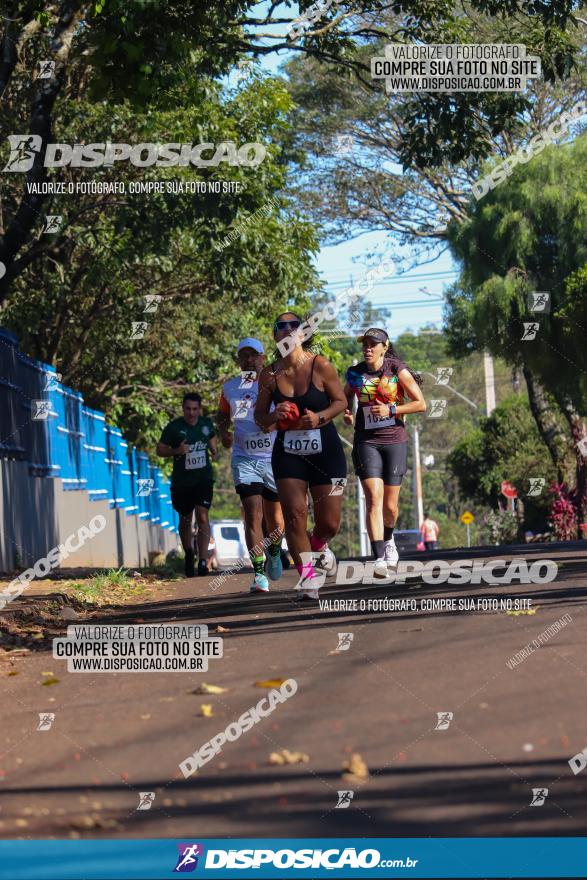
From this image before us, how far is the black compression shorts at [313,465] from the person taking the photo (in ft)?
33.9

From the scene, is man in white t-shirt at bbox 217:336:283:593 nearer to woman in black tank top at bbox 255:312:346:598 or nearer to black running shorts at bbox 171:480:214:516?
woman in black tank top at bbox 255:312:346:598

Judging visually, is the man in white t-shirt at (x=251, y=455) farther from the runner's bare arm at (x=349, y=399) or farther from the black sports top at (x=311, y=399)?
the black sports top at (x=311, y=399)

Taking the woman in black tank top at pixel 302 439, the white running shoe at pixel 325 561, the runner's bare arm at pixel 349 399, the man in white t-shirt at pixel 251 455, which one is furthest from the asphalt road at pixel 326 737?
the man in white t-shirt at pixel 251 455

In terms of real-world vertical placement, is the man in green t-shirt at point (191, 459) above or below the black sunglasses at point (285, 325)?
below

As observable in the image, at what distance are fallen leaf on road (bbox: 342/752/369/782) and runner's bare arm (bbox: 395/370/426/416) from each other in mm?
6514

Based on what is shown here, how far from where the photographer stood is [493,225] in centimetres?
3403

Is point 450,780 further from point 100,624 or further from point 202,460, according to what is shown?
point 202,460

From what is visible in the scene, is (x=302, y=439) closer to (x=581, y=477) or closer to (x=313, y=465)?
(x=313, y=465)

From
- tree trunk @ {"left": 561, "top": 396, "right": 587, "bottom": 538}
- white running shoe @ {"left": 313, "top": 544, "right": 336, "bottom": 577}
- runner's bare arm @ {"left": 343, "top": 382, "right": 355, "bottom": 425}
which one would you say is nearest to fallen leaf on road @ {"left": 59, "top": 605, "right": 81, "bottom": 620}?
white running shoe @ {"left": 313, "top": 544, "right": 336, "bottom": 577}

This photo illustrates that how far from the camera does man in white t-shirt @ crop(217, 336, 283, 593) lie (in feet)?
40.6

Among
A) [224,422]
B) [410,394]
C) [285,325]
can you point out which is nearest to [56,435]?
[224,422]

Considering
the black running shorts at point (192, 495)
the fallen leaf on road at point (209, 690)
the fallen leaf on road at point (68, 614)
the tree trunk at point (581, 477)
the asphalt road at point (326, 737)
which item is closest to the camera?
the asphalt road at point (326, 737)

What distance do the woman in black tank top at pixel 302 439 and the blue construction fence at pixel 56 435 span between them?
476 cm

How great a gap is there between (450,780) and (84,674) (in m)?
3.37
